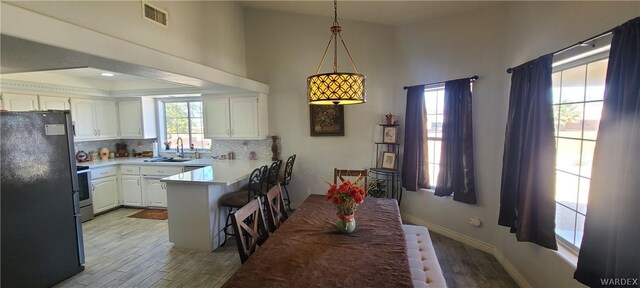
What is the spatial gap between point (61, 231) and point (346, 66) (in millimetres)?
3913

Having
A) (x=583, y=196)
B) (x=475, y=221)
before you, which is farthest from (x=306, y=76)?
(x=583, y=196)

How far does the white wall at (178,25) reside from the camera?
1.95 m

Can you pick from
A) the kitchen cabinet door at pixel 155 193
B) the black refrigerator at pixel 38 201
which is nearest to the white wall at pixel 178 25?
the black refrigerator at pixel 38 201

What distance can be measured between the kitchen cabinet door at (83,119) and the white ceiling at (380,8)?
3.20 m

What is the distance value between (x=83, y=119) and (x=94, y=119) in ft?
0.61

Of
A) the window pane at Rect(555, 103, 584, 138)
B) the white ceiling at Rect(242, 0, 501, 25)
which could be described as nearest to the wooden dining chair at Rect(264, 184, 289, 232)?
the window pane at Rect(555, 103, 584, 138)

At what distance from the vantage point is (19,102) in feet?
12.7

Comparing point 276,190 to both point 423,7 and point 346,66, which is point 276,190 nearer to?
point 346,66

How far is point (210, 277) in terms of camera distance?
281cm

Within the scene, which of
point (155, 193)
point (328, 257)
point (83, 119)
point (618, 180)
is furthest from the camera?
point (155, 193)

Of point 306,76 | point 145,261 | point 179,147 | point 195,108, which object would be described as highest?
point 306,76

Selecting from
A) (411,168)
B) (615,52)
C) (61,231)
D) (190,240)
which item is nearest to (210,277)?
(190,240)

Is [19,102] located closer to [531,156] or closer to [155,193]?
[155,193]

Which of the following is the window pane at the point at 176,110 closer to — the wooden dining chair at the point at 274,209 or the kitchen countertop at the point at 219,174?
the kitchen countertop at the point at 219,174
